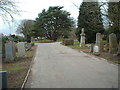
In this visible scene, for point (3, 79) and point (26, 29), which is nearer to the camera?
point (3, 79)

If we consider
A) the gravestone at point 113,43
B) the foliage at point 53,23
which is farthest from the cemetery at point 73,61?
the foliage at point 53,23

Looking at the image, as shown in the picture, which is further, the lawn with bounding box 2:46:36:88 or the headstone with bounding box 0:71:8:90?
the lawn with bounding box 2:46:36:88

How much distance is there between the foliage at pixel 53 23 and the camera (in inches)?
2817

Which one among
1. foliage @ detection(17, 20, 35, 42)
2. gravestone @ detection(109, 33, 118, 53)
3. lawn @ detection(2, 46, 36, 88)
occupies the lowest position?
lawn @ detection(2, 46, 36, 88)

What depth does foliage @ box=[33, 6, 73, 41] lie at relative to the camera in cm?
7156

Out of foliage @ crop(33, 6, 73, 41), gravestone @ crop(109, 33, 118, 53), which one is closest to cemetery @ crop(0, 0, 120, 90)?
gravestone @ crop(109, 33, 118, 53)

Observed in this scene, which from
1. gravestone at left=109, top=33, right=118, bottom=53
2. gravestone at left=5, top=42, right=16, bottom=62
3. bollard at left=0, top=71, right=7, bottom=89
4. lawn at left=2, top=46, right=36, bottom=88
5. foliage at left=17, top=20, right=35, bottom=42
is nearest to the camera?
bollard at left=0, top=71, right=7, bottom=89

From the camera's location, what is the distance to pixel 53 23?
73062 millimetres

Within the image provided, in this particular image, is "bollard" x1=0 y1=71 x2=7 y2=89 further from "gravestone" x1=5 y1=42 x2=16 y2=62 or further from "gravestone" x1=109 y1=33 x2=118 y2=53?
"gravestone" x1=109 y1=33 x2=118 y2=53

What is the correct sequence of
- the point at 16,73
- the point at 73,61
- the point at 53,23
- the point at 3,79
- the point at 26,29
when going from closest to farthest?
the point at 3,79, the point at 16,73, the point at 73,61, the point at 53,23, the point at 26,29

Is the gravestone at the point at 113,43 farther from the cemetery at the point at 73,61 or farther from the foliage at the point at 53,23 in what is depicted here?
the foliage at the point at 53,23

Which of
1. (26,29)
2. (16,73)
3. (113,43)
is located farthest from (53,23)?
(16,73)

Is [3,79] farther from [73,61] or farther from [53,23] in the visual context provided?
[53,23]

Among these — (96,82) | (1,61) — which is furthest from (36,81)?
(1,61)
